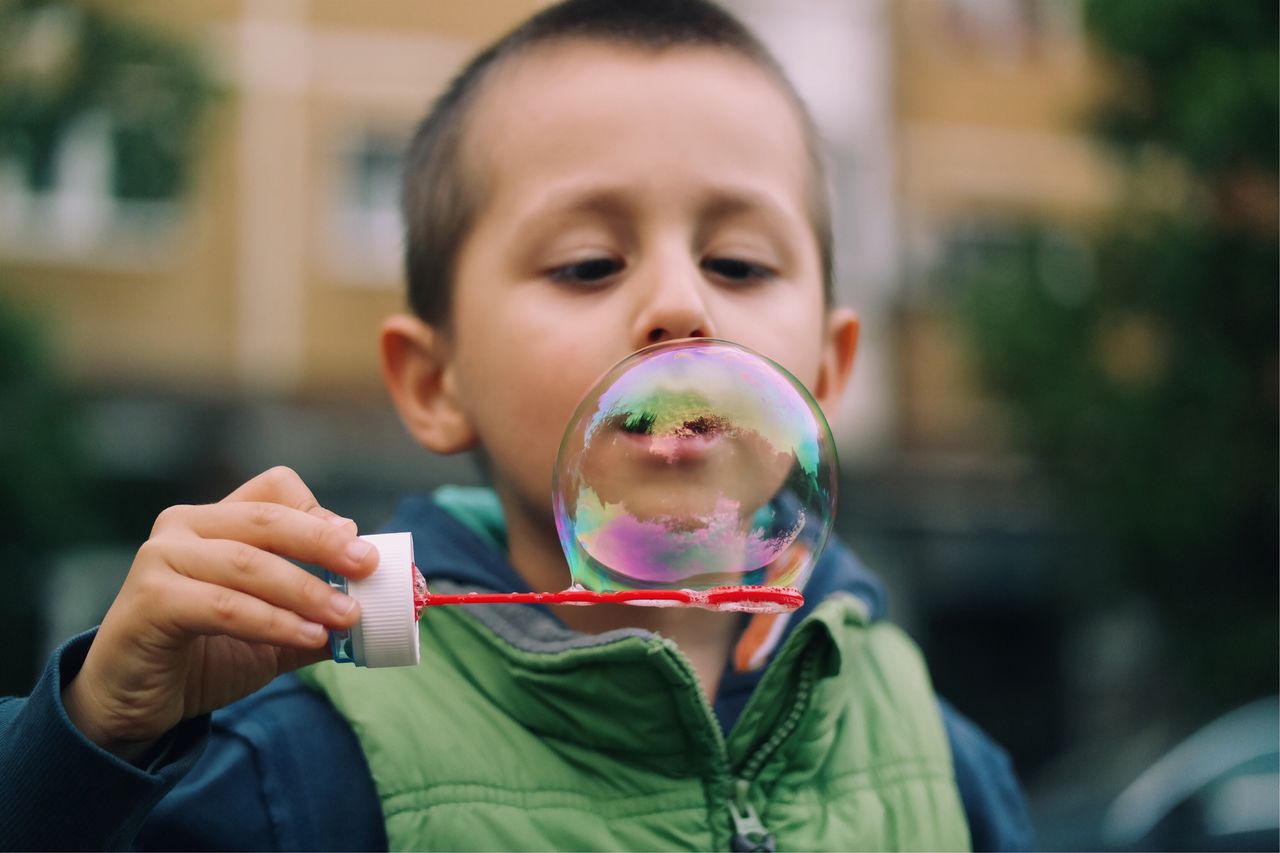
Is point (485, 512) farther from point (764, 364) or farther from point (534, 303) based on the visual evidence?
point (764, 364)

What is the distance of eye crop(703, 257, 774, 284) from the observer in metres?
1.38

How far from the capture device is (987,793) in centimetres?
158

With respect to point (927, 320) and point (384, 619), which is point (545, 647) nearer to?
point (384, 619)

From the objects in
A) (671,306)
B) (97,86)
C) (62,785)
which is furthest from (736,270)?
(97,86)

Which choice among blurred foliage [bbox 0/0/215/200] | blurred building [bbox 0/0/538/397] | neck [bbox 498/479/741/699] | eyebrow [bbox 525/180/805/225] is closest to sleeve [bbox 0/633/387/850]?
neck [bbox 498/479/741/699]

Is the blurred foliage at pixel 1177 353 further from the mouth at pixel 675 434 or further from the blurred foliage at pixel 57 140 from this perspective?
the mouth at pixel 675 434

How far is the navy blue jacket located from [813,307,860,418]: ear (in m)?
0.22

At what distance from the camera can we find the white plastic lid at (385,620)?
1.05m

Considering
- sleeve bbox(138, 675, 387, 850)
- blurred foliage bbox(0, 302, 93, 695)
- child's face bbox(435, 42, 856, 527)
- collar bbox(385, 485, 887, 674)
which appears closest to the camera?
sleeve bbox(138, 675, 387, 850)

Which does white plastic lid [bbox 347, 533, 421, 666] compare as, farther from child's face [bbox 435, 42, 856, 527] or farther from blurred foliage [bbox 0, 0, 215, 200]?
blurred foliage [bbox 0, 0, 215, 200]

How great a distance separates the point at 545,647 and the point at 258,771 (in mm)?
320

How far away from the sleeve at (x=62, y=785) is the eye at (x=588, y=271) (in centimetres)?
→ 62

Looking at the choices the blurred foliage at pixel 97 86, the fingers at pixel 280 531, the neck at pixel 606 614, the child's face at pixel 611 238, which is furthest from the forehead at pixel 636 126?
the blurred foliage at pixel 97 86

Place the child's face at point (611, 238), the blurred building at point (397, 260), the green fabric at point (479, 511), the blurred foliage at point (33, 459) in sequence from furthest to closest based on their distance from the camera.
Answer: the blurred building at point (397, 260), the blurred foliage at point (33, 459), the green fabric at point (479, 511), the child's face at point (611, 238)
